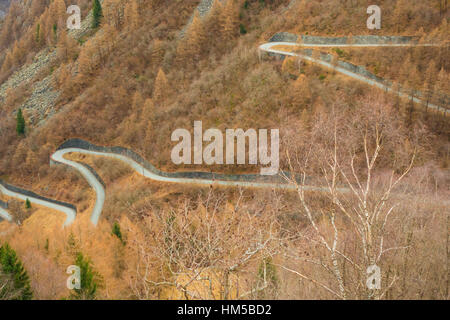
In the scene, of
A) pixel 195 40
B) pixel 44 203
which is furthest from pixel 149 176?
pixel 195 40

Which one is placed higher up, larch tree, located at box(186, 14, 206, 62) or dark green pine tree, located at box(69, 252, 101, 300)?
larch tree, located at box(186, 14, 206, 62)

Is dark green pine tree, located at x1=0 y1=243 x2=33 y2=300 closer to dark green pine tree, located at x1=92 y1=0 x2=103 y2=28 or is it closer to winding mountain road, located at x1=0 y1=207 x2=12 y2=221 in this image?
winding mountain road, located at x1=0 y1=207 x2=12 y2=221

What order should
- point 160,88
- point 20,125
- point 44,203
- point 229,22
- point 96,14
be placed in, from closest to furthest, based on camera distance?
point 44,203
point 160,88
point 229,22
point 20,125
point 96,14

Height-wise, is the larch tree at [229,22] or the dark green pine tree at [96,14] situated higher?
the dark green pine tree at [96,14]

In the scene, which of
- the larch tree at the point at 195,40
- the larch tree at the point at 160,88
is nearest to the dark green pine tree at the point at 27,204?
the larch tree at the point at 160,88

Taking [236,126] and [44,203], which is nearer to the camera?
[236,126]

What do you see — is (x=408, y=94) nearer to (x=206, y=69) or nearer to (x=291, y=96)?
(x=291, y=96)

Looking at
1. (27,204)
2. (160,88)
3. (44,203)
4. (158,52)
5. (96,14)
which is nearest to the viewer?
(27,204)

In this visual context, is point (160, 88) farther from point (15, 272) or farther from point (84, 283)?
point (84, 283)

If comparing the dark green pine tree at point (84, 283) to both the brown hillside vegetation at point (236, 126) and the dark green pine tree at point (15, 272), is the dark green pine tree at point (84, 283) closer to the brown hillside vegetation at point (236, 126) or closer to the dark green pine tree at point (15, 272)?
the brown hillside vegetation at point (236, 126)

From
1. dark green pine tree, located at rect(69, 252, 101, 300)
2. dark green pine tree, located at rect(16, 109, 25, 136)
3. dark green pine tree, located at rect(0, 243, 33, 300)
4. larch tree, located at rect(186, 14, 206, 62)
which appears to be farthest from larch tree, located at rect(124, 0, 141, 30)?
dark green pine tree, located at rect(69, 252, 101, 300)
